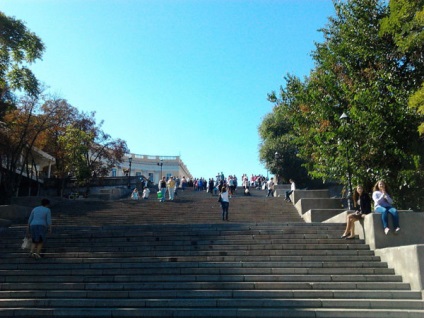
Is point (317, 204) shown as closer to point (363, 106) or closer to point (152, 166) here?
point (363, 106)

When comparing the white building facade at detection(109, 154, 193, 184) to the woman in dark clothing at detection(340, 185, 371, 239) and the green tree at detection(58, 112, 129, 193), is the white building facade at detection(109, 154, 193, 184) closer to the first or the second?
the green tree at detection(58, 112, 129, 193)

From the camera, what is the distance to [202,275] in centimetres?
914

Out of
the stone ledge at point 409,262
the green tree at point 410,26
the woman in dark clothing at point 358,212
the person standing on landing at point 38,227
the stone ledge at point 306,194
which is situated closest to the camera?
the stone ledge at point 409,262

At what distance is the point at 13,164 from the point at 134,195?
7.35m

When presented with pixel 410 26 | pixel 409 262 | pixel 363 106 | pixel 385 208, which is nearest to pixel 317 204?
pixel 363 106

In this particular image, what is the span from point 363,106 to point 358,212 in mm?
5187

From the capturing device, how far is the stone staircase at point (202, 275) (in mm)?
7742

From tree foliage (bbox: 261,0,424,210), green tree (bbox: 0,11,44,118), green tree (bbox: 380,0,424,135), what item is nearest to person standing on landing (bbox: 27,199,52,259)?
green tree (bbox: 0,11,44,118)

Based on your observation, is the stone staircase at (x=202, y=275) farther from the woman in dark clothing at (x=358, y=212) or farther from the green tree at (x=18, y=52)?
the green tree at (x=18, y=52)

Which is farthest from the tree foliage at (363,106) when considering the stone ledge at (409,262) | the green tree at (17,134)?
the green tree at (17,134)

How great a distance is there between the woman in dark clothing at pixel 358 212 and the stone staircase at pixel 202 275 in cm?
35

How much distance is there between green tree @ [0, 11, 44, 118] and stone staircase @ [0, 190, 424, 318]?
5477 mm

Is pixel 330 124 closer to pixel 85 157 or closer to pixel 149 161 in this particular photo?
pixel 85 157

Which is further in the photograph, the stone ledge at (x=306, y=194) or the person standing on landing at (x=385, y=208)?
the stone ledge at (x=306, y=194)
